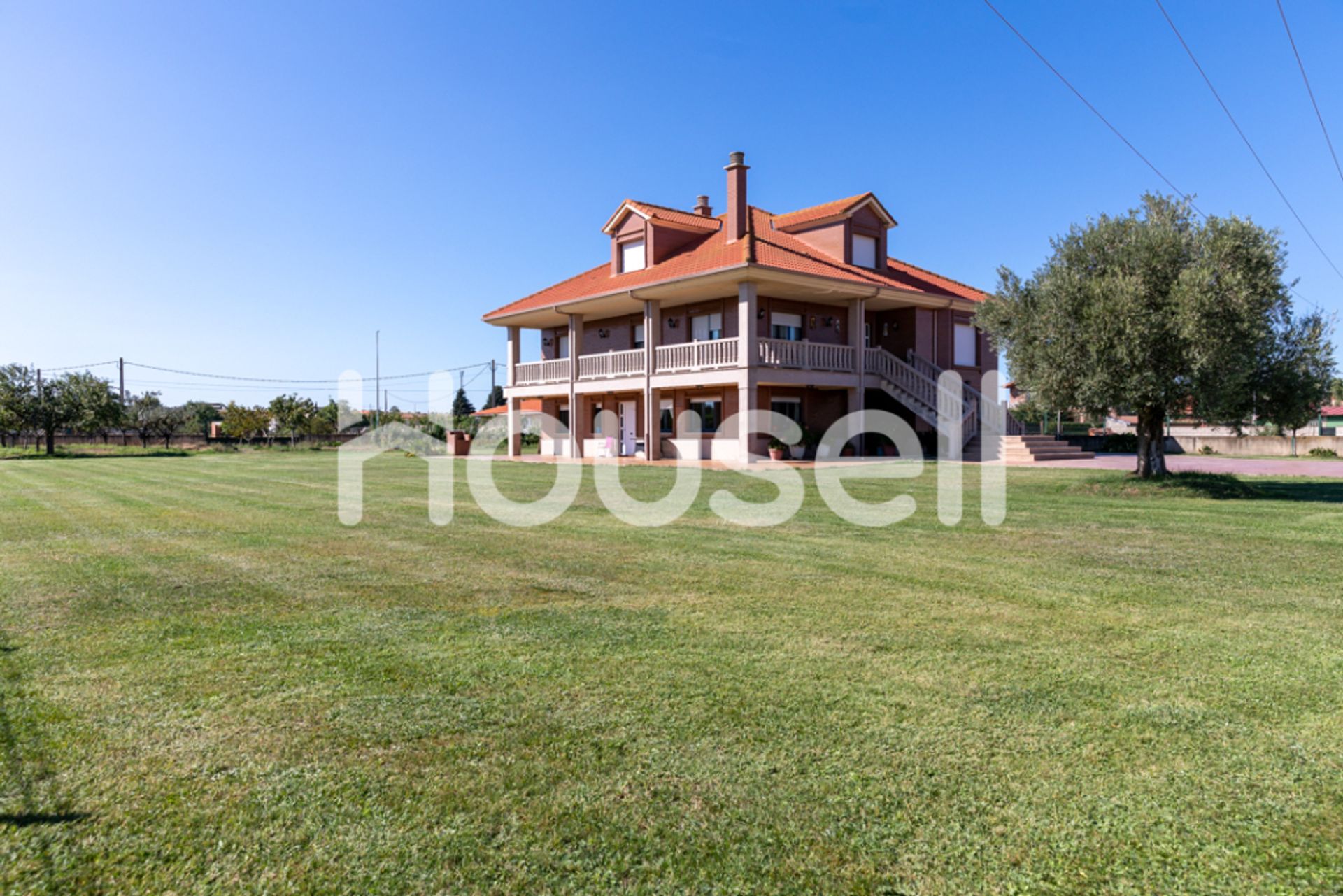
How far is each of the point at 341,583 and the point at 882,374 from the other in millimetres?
22631

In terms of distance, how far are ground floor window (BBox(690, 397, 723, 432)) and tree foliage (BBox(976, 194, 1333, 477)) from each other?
13.4 meters

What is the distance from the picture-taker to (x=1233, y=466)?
21.8 meters

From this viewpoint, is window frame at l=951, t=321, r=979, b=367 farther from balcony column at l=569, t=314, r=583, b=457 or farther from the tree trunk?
the tree trunk

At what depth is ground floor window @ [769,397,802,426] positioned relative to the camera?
92.4 feet

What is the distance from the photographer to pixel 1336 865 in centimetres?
265

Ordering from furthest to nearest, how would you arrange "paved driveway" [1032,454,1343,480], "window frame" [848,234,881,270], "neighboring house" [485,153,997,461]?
"window frame" [848,234,881,270] → "neighboring house" [485,153,997,461] → "paved driveway" [1032,454,1343,480]

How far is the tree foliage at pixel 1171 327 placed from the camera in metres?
13.6

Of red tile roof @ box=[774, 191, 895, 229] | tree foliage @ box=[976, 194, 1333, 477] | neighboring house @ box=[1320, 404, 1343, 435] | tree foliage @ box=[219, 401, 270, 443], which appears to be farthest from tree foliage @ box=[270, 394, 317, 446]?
neighboring house @ box=[1320, 404, 1343, 435]

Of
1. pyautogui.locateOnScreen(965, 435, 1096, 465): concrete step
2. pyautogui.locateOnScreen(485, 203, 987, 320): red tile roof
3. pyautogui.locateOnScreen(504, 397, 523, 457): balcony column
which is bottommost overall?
pyautogui.locateOnScreen(965, 435, 1096, 465): concrete step

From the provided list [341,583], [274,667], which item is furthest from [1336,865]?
[341,583]

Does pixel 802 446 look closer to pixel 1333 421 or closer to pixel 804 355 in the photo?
pixel 804 355

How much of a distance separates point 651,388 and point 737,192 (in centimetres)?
712

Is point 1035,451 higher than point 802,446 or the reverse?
the reverse

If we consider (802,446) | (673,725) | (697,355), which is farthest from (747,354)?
(673,725)
